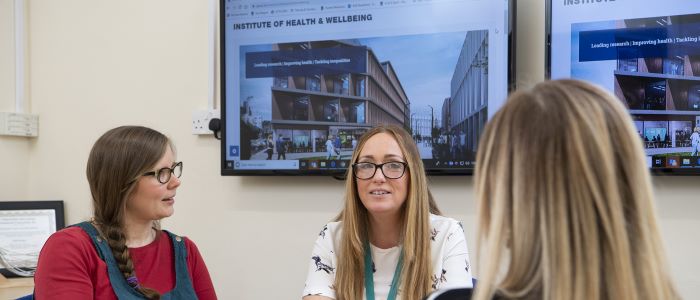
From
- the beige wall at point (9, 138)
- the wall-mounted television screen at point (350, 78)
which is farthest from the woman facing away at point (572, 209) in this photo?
the beige wall at point (9, 138)

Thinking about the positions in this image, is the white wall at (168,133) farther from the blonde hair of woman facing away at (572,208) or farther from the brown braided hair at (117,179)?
the blonde hair of woman facing away at (572,208)

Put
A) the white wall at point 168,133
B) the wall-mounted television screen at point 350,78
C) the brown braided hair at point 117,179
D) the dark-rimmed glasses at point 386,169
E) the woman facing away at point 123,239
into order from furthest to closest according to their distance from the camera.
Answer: the white wall at point 168,133 < the wall-mounted television screen at point 350,78 < the dark-rimmed glasses at point 386,169 < the brown braided hair at point 117,179 < the woman facing away at point 123,239

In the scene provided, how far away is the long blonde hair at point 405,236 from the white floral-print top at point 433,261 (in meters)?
0.04

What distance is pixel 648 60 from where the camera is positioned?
6.98 feet

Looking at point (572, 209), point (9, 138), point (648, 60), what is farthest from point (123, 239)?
→ point (648, 60)

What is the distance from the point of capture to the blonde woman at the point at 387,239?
70.1 inches

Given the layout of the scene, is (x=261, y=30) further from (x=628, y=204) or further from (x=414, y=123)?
(x=628, y=204)

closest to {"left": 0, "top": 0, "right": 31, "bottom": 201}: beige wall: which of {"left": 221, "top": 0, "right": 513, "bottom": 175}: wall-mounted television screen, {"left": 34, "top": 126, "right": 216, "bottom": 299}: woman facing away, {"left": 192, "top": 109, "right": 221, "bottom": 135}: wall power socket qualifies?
{"left": 192, "top": 109, "right": 221, "bottom": 135}: wall power socket

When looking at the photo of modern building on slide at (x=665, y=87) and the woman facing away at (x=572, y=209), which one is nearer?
the woman facing away at (x=572, y=209)

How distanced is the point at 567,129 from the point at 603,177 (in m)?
0.07

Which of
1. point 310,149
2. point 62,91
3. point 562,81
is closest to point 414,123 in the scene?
point 310,149

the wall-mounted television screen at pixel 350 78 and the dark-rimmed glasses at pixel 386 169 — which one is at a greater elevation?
the wall-mounted television screen at pixel 350 78

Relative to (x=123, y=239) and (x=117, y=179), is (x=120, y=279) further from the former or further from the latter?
(x=117, y=179)

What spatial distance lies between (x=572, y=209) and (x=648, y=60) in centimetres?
159
